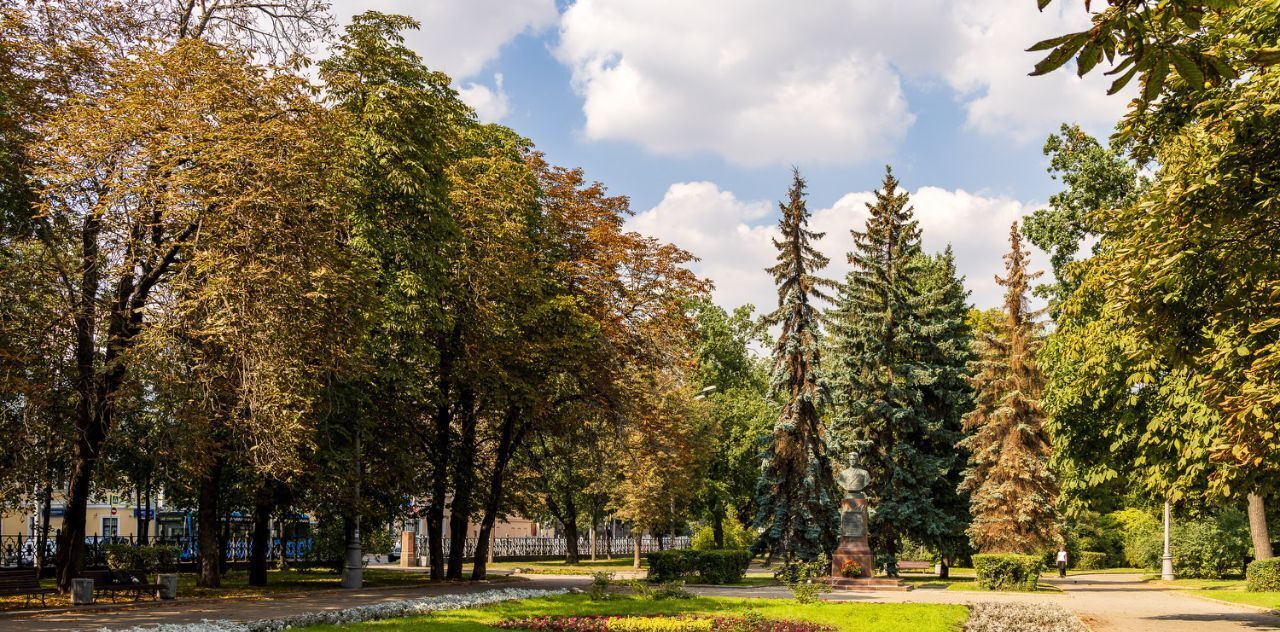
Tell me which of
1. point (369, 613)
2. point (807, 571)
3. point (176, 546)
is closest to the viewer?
point (369, 613)

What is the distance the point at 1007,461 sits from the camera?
35844mm

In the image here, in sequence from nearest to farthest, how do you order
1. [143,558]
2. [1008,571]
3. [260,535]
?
[260,535] → [143,558] → [1008,571]

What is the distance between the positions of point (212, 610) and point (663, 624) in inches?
318

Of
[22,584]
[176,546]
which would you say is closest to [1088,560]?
[176,546]

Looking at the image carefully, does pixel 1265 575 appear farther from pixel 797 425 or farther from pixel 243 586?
pixel 243 586

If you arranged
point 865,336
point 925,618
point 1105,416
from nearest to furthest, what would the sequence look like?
point 925,618, point 1105,416, point 865,336

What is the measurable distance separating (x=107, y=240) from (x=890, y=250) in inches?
1081

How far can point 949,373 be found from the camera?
39062 millimetres

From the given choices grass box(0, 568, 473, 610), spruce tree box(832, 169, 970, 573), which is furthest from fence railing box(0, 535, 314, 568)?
spruce tree box(832, 169, 970, 573)

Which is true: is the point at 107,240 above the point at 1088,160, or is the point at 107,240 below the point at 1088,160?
below

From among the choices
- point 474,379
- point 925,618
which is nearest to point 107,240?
point 474,379

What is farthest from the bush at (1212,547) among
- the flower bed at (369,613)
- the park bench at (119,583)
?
the park bench at (119,583)

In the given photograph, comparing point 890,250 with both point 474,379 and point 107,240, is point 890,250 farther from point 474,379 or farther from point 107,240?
point 107,240

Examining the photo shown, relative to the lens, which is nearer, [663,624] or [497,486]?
[663,624]
